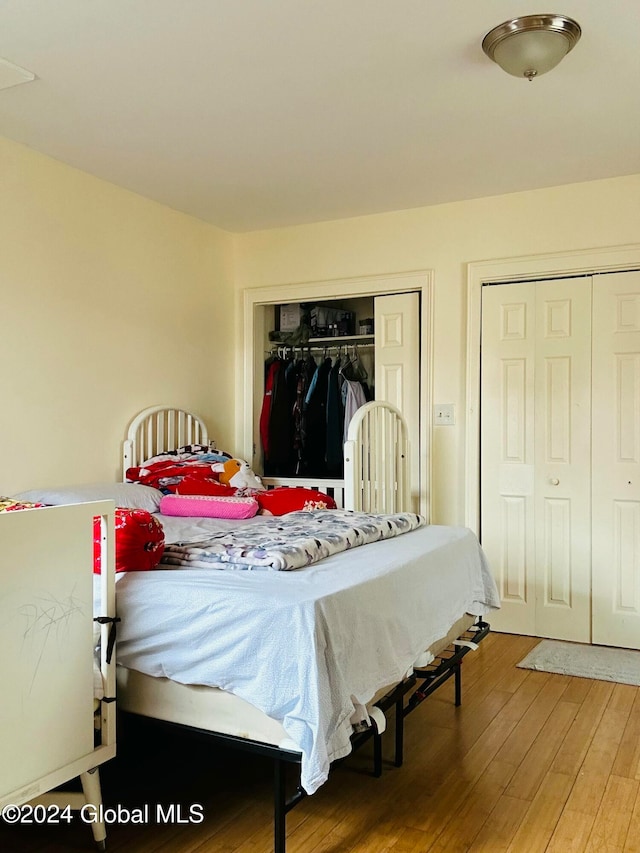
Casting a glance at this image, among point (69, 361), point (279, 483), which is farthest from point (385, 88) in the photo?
point (279, 483)

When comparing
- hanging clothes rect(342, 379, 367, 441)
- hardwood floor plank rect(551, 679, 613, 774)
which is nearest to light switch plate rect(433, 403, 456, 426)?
hanging clothes rect(342, 379, 367, 441)

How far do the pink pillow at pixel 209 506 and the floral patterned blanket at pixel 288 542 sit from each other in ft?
1.31

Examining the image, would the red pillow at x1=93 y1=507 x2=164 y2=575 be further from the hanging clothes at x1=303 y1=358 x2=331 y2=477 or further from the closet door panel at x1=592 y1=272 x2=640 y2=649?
the hanging clothes at x1=303 y1=358 x2=331 y2=477

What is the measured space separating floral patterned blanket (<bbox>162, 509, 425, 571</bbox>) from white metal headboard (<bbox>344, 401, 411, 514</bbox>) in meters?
0.55

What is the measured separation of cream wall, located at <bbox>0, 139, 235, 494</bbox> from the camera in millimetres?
3385

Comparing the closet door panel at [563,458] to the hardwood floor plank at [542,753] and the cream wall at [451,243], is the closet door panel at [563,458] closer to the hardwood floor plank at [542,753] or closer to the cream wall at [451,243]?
the cream wall at [451,243]

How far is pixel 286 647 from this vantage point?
5.78ft

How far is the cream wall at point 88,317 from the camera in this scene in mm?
3385

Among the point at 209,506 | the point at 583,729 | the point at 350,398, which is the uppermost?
the point at 350,398

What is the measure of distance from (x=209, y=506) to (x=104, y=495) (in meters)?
0.49

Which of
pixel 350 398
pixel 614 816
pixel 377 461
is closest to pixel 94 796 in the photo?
pixel 614 816

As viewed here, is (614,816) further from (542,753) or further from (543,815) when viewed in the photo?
(542,753)

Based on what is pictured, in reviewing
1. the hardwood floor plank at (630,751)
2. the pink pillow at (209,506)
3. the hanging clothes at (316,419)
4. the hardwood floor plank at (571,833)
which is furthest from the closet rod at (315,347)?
the hardwood floor plank at (571,833)

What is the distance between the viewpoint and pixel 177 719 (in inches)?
76.3
